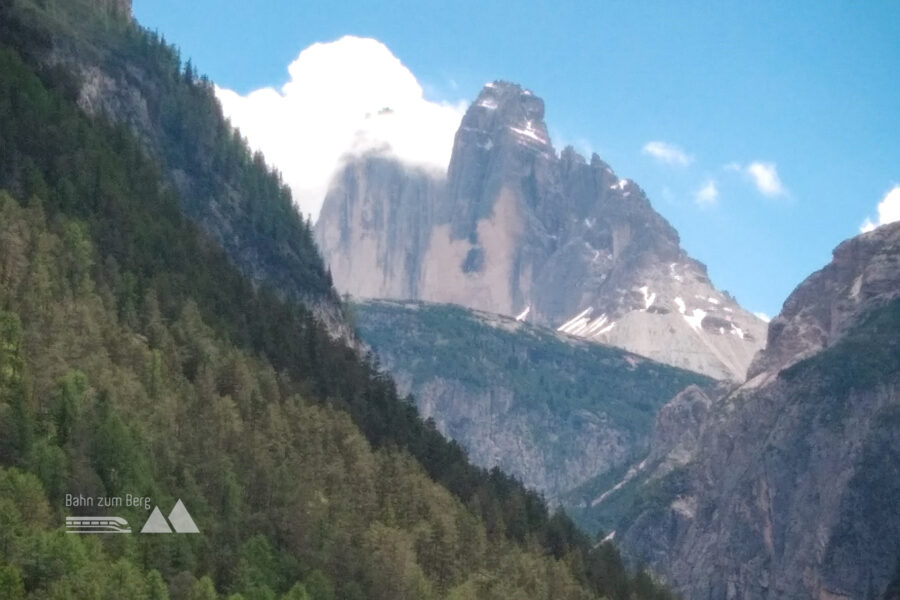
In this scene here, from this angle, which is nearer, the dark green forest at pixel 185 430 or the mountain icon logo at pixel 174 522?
the dark green forest at pixel 185 430

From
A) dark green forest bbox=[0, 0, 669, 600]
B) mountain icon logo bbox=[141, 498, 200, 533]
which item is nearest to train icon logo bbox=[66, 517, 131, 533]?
dark green forest bbox=[0, 0, 669, 600]

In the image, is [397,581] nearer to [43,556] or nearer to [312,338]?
[43,556]

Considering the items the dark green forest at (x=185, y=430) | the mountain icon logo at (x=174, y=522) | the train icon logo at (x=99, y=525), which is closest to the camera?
the train icon logo at (x=99, y=525)

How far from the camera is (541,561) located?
165m

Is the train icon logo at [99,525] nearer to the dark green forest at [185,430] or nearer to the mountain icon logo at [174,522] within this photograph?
the dark green forest at [185,430]

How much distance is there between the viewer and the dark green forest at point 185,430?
335 ft

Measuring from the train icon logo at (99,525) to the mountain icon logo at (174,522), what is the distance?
2.77 metres

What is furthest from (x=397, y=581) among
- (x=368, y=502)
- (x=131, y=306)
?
(x=131, y=306)

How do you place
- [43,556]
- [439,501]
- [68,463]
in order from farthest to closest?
[439,501], [68,463], [43,556]

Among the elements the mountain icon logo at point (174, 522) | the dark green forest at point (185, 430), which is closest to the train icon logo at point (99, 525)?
the dark green forest at point (185, 430)

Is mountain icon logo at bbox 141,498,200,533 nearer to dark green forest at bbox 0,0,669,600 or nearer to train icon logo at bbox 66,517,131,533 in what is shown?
dark green forest at bbox 0,0,669,600

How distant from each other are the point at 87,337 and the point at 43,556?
144 feet

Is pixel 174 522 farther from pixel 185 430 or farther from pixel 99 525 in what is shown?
pixel 185 430

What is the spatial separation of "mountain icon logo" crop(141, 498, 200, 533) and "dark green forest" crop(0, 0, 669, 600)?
915 mm
